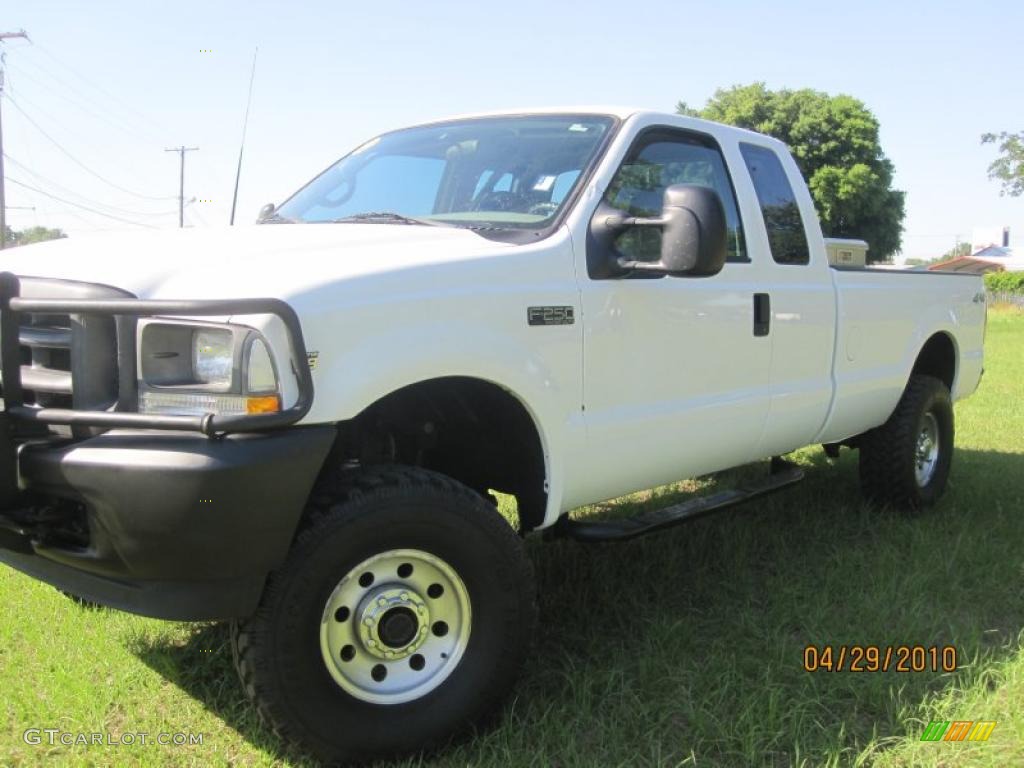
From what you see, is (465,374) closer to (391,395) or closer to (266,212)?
(391,395)

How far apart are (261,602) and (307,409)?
1.81 ft

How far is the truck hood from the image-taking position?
2.42 m

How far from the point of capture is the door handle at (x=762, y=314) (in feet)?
12.8

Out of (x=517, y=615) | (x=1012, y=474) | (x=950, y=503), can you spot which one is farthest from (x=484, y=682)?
(x=1012, y=474)

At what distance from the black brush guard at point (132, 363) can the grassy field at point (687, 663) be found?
3.34 ft

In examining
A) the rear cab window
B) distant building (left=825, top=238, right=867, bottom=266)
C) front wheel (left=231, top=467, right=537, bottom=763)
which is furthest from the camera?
distant building (left=825, top=238, right=867, bottom=266)

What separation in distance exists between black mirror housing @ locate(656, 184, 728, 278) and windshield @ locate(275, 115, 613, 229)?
0.42 meters

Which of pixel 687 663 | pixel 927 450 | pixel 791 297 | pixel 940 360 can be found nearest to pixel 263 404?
pixel 687 663

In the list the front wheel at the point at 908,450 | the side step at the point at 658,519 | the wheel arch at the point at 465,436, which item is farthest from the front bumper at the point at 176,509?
the front wheel at the point at 908,450

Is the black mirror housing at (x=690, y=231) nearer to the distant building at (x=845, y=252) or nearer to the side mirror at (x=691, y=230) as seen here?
the side mirror at (x=691, y=230)

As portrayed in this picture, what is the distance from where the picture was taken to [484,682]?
277cm

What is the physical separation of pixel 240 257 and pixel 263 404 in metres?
0.53
